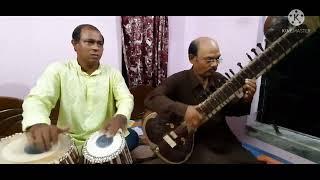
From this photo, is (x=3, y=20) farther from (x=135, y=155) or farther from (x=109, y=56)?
(x=135, y=155)

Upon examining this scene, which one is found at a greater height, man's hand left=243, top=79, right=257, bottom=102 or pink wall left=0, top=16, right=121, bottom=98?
pink wall left=0, top=16, right=121, bottom=98

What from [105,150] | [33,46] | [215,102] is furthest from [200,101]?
[33,46]

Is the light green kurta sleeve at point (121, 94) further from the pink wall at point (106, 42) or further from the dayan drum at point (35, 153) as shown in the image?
the dayan drum at point (35, 153)

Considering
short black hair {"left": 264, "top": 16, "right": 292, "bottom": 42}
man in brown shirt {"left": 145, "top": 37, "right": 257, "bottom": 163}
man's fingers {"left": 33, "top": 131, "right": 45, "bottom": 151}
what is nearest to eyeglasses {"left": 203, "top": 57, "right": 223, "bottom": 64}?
man in brown shirt {"left": 145, "top": 37, "right": 257, "bottom": 163}

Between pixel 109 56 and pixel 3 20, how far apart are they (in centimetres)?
60

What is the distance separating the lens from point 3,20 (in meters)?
1.60

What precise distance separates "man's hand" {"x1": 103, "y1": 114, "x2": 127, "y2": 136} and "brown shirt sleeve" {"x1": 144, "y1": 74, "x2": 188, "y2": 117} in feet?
0.64

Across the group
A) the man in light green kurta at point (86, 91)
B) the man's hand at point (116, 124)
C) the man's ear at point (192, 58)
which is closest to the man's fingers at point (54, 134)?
the man in light green kurta at point (86, 91)

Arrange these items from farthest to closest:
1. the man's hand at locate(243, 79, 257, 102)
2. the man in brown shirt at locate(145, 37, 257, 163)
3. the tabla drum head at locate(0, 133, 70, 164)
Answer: the man in brown shirt at locate(145, 37, 257, 163), the man's hand at locate(243, 79, 257, 102), the tabla drum head at locate(0, 133, 70, 164)

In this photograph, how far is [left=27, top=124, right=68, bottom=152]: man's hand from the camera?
4.63 feet

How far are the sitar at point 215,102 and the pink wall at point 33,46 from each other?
0.55 metres

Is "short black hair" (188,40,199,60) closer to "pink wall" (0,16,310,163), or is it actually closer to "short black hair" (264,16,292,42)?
"pink wall" (0,16,310,163)

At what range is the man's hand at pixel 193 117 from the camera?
1576 millimetres
